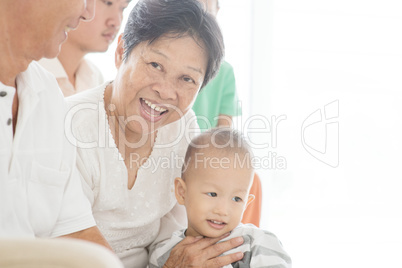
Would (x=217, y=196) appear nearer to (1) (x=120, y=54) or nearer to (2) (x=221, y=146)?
(2) (x=221, y=146)

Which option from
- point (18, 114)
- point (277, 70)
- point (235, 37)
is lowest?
point (18, 114)

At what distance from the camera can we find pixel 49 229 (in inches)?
49.8

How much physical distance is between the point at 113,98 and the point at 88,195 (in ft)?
1.10

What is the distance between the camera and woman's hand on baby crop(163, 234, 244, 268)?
1493 millimetres

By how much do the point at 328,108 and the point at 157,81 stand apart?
266 cm

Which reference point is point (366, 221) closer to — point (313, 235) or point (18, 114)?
point (313, 235)

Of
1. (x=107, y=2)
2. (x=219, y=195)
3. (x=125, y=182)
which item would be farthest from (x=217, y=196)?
(x=107, y=2)

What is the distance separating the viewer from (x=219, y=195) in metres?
1.57

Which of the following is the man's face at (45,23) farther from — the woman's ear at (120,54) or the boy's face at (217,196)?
the boy's face at (217,196)

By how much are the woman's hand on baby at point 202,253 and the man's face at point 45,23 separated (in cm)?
76

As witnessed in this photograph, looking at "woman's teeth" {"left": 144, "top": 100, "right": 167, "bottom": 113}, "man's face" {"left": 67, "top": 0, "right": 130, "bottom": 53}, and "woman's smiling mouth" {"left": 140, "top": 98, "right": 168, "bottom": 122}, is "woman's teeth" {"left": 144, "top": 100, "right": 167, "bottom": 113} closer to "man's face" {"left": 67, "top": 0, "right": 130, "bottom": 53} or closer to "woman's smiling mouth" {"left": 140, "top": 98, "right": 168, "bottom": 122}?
"woman's smiling mouth" {"left": 140, "top": 98, "right": 168, "bottom": 122}

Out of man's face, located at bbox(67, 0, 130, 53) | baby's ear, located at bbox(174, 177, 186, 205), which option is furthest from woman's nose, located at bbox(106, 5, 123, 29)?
baby's ear, located at bbox(174, 177, 186, 205)

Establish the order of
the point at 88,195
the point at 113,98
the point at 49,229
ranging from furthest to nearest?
1. the point at 113,98
2. the point at 88,195
3. the point at 49,229

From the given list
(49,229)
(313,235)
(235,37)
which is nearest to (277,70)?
(235,37)
